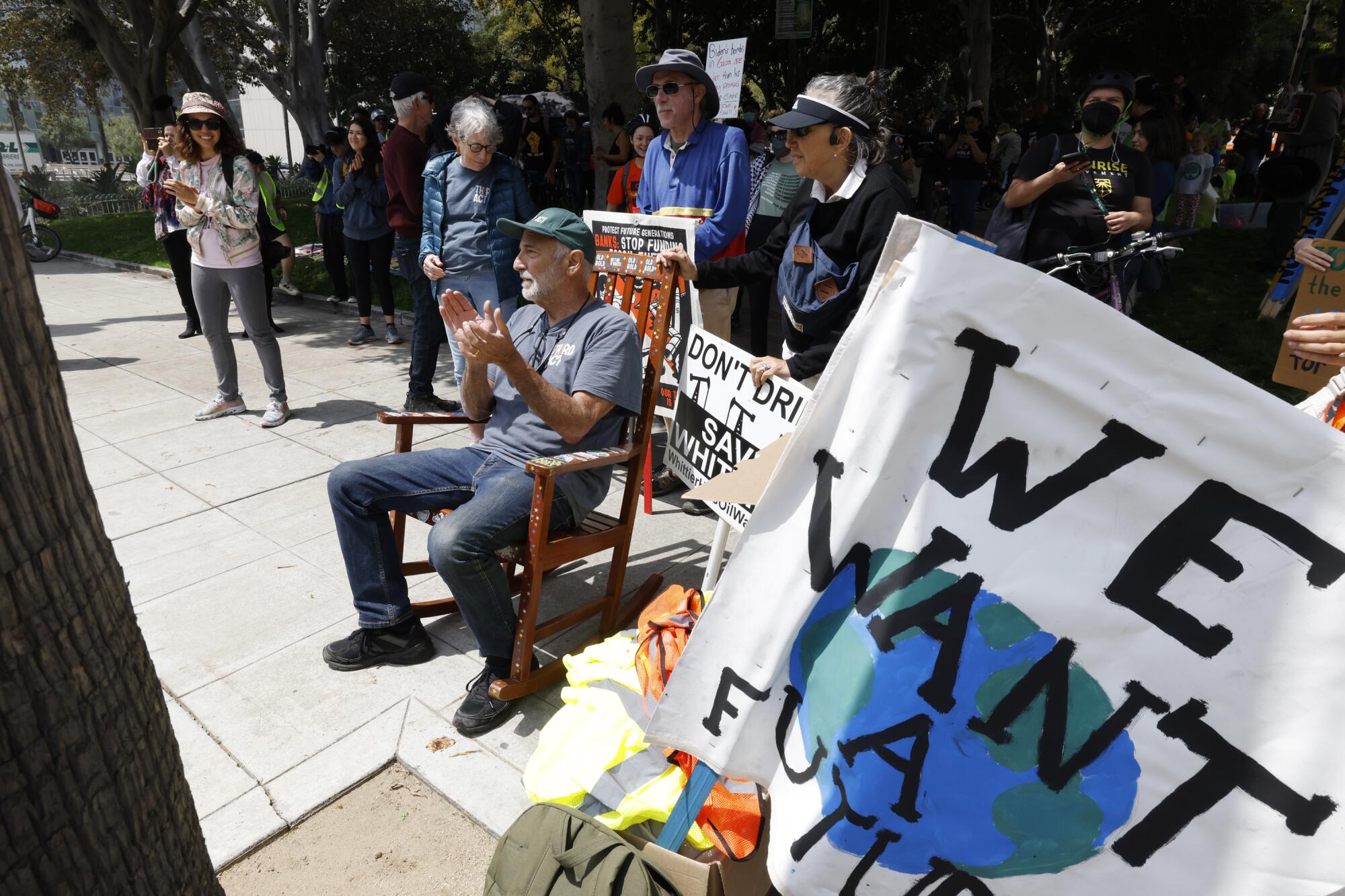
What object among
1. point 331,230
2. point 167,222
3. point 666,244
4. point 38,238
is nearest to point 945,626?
point 666,244

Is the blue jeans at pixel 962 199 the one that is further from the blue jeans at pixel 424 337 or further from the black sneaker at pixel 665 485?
the black sneaker at pixel 665 485

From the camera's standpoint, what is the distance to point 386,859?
88.4 inches

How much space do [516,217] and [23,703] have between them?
4171 mm

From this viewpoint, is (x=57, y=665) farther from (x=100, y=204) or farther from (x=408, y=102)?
(x=100, y=204)

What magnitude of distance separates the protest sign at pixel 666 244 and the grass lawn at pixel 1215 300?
3329mm

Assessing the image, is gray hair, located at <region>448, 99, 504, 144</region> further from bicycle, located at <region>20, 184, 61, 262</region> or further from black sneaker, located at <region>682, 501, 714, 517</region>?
bicycle, located at <region>20, 184, 61, 262</region>

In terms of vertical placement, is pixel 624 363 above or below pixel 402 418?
above

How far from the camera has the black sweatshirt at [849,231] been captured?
262cm

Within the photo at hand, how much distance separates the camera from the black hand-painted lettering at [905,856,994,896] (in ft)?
4.49

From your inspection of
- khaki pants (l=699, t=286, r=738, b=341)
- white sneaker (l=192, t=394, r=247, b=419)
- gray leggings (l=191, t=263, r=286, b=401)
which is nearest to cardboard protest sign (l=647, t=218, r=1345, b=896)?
khaki pants (l=699, t=286, r=738, b=341)

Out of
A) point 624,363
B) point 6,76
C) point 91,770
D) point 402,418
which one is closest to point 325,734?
point 402,418

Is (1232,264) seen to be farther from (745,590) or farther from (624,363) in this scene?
(745,590)

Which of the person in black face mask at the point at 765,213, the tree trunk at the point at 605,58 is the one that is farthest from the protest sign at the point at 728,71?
the tree trunk at the point at 605,58

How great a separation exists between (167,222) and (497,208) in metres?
4.10
